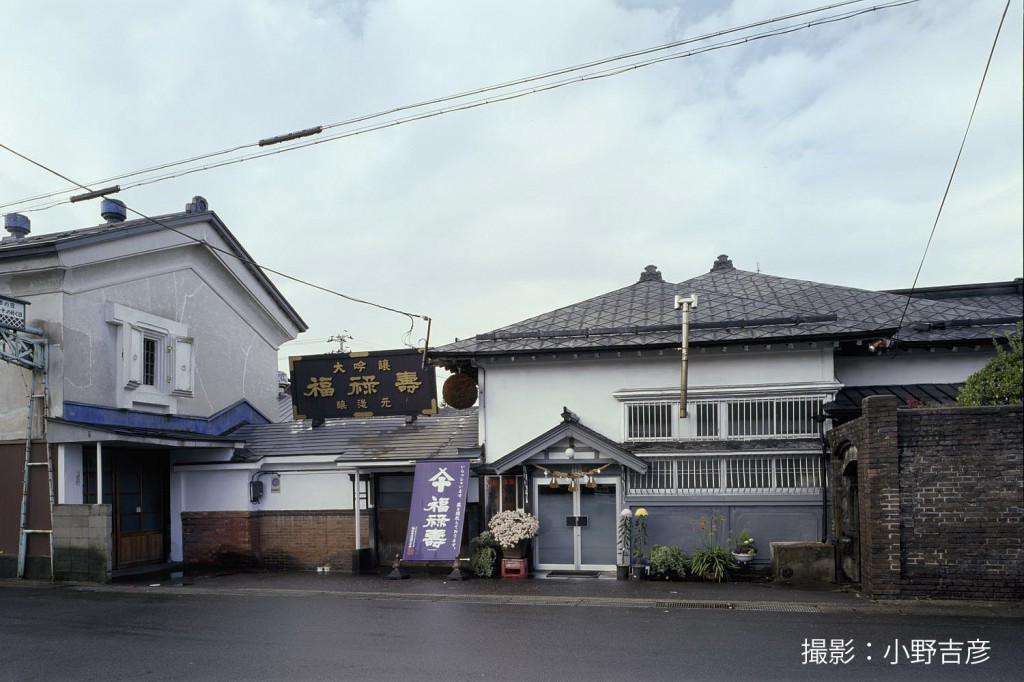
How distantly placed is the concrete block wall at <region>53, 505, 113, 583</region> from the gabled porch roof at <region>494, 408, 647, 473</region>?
7985mm

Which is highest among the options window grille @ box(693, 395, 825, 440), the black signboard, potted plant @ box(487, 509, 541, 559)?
the black signboard

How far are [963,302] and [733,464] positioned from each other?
8160 millimetres

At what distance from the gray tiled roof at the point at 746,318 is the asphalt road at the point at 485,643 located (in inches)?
228

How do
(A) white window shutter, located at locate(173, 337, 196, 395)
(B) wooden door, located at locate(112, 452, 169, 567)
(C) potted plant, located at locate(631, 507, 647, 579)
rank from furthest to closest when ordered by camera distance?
1. (A) white window shutter, located at locate(173, 337, 196, 395)
2. (B) wooden door, located at locate(112, 452, 169, 567)
3. (C) potted plant, located at locate(631, 507, 647, 579)

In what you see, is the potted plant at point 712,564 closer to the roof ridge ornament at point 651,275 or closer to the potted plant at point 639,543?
the potted plant at point 639,543

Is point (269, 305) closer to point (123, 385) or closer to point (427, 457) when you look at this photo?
point (123, 385)

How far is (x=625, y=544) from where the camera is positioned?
16344mm

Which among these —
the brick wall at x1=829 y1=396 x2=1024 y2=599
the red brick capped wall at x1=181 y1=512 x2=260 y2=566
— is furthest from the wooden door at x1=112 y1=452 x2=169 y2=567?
the brick wall at x1=829 y1=396 x2=1024 y2=599

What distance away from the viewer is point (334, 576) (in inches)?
Result: 690

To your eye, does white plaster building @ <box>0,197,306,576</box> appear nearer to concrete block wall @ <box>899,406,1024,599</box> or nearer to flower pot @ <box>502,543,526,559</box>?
flower pot @ <box>502,543,526,559</box>

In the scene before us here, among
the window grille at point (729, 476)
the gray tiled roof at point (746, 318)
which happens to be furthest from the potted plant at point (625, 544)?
the gray tiled roof at point (746, 318)

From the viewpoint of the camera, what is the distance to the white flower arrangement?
16359 mm

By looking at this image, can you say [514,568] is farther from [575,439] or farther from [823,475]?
[823,475]

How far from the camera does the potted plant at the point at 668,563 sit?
614 inches
